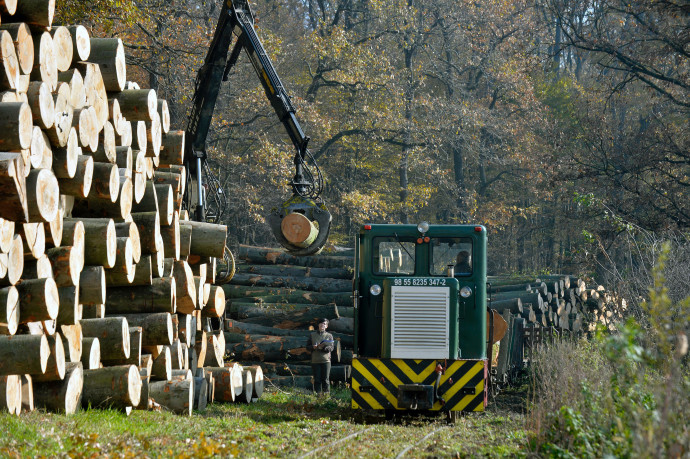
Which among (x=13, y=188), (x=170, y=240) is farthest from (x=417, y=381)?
(x=13, y=188)

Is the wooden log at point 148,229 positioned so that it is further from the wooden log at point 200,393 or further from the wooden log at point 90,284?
the wooden log at point 200,393

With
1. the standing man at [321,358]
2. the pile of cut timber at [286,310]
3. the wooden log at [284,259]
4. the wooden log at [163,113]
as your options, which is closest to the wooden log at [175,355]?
the wooden log at [163,113]

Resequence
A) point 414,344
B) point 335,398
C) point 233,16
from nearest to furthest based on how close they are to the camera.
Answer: point 414,344 → point 233,16 → point 335,398

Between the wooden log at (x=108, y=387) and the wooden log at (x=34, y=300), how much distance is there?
1.57 m

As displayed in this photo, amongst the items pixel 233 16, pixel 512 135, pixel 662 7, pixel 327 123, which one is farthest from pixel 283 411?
pixel 512 135

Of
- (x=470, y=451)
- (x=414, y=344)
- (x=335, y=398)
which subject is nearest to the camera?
(x=470, y=451)

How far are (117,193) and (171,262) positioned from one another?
6.41ft

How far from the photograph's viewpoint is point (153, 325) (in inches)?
435

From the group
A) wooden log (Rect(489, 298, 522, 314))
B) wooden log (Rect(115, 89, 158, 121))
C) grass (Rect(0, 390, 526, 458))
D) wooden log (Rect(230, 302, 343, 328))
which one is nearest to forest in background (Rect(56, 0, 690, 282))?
wooden log (Rect(489, 298, 522, 314))

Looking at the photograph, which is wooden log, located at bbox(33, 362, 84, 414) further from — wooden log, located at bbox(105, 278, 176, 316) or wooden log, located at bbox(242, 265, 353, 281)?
wooden log, located at bbox(242, 265, 353, 281)

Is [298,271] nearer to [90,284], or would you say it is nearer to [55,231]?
[90,284]

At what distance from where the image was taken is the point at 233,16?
14.0m

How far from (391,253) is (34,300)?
18.3 feet

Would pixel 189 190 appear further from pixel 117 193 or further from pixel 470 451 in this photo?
pixel 470 451
